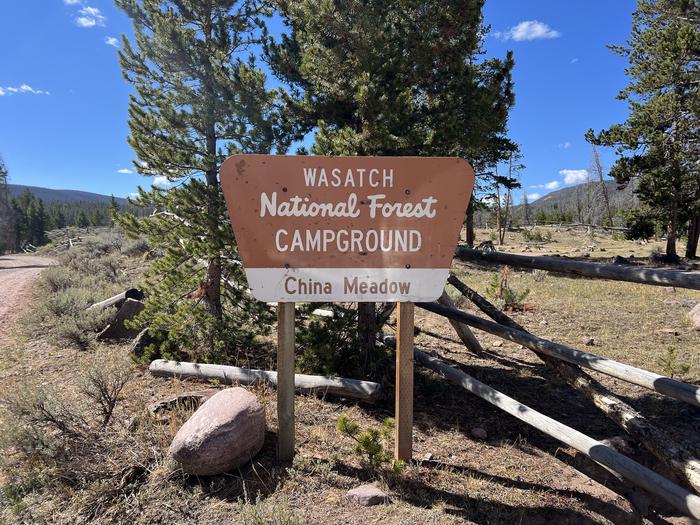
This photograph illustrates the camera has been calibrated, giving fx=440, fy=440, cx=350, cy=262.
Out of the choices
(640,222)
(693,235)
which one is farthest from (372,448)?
(693,235)

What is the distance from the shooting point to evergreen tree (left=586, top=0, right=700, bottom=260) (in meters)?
16.2

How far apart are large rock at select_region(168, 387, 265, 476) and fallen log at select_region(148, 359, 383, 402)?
1115 millimetres

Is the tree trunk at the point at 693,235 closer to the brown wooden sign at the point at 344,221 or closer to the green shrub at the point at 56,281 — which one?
the brown wooden sign at the point at 344,221

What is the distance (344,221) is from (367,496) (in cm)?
194

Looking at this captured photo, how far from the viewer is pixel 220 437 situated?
3.21 m

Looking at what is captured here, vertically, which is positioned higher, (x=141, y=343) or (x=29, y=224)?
(x=29, y=224)

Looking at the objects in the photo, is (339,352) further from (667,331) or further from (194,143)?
(667,331)

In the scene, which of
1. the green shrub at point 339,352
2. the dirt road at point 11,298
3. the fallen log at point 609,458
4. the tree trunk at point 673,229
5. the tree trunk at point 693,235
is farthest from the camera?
the tree trunk at point 693,235

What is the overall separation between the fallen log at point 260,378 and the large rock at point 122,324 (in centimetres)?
238

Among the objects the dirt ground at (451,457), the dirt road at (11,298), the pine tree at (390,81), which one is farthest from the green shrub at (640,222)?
the dirt road at (11,298)

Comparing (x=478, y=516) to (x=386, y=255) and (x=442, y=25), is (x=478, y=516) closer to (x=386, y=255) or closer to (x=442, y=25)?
(x=386, y=255)

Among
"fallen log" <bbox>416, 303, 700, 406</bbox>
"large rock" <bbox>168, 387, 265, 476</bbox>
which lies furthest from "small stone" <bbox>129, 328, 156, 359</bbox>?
"fallen log" <bbox>416, 303, 700, 406</bbox>

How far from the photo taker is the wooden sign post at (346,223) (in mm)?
3229

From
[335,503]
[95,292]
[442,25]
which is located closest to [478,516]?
[335,503]
